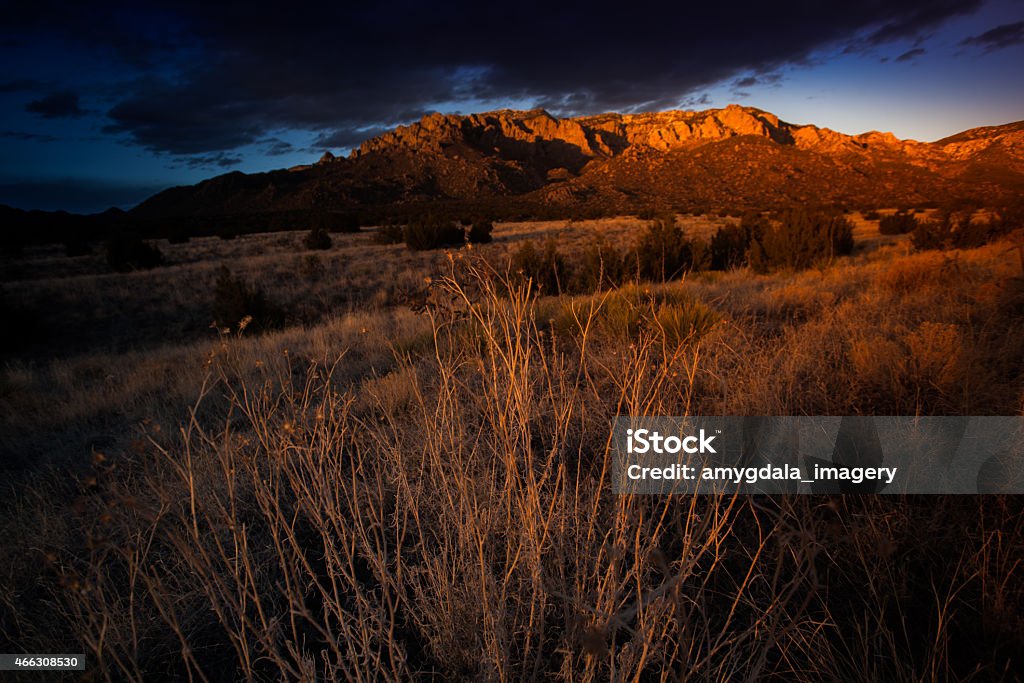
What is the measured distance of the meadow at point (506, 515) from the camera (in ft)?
4.37

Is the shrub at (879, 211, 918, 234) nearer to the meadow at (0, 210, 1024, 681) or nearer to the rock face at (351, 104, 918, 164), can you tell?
the meadow at (0, 210, 1024, 681)

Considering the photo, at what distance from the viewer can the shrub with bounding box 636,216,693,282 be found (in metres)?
11.4

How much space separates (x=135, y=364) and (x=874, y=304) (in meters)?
10.4

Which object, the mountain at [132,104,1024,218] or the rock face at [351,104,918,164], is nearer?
the mountain at [132,104,1024,218]

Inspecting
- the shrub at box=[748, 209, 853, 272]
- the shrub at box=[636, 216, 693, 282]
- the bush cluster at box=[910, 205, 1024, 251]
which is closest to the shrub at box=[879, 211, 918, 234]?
the bush cluster at box=[910, 205, 1024, 251]

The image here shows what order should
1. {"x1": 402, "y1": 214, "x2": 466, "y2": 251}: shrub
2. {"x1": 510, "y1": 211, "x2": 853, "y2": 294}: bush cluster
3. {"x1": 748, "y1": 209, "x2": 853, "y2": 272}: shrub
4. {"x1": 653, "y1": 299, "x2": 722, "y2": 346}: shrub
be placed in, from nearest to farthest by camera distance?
{"x1": 653, "y1": 299, "x2": 722, "y2": 346}: shrub
{"x1": 510, "y1": 211, "x2": 853, "y2": 294}: bush cluster
{"x1": 748, "y1": 209, "x2": 853, "y2": 272}: shrub
{"x1": 402, "y1": 214, "x2": 466, "y2": 251}: shrub

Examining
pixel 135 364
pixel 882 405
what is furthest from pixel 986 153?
pixel 135 364

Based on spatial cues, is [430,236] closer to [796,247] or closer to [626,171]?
[796,247]

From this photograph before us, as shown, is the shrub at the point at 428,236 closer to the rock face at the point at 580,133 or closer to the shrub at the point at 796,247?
the shrub at the point at 796,247

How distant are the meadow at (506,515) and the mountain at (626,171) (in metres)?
16.2

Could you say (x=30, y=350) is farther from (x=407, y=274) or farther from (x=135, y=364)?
(x=407, y=274)

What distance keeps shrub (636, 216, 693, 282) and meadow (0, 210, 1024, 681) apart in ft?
15.3

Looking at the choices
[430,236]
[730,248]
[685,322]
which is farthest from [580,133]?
[685,322]

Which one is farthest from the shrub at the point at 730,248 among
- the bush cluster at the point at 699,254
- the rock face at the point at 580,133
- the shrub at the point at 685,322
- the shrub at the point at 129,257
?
the rock face at the point at 580,133
